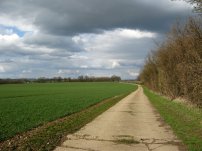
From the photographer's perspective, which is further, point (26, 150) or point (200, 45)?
point (200, 45)

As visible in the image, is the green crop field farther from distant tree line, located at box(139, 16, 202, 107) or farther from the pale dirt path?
distant tree line, located at box(139, 16, 202, 107)

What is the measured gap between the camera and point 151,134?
13312mm

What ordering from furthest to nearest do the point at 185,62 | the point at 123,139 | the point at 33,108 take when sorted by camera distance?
the point at 33,108
the point at 185,62
the point at 123,139

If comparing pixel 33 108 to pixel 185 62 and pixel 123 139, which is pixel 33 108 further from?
pixel 123 139

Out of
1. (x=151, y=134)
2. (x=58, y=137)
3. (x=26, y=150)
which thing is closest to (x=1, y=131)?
(x=58, y=137)

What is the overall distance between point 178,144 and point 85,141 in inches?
131

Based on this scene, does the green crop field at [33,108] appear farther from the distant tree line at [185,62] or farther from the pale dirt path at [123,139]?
the distant tree line at [185,62]

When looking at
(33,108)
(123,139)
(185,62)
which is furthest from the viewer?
(33,108)

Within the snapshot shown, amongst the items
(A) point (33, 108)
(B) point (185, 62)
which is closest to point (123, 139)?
(B) point (185, 62)

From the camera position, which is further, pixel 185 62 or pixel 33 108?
pixel 33 108

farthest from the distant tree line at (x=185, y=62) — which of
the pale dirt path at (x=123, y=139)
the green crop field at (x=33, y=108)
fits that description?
the green crop field at (x=33, y=108)

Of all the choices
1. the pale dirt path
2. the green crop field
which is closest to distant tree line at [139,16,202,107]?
the pale dirt path

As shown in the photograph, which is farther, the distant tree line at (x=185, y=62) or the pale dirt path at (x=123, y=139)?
the distant tree line at (x=185, y=62)

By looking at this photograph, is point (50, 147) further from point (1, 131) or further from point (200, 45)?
point (200, 45)
